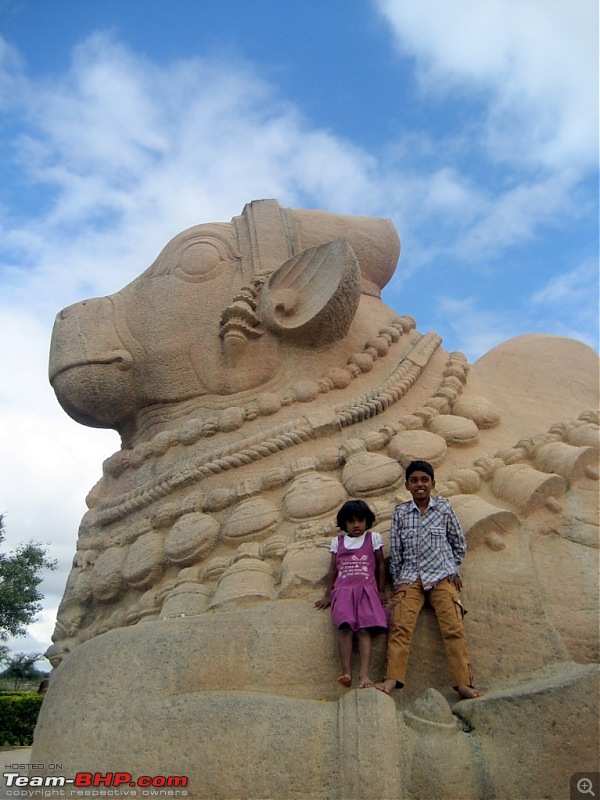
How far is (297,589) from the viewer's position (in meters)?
2.90

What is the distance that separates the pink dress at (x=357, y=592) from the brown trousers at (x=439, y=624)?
0.07 m

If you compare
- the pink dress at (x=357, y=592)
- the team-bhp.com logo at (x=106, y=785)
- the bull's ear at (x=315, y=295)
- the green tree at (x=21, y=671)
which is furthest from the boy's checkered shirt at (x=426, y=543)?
the green tree at (x=21, y=671)

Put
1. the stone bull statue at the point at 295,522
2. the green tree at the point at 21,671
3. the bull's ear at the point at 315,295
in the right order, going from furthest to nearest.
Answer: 1. the green tree at the point at 21,671
2. the bull's ear at the point at 315,295
3. the stone bull statue at the point at 295,522

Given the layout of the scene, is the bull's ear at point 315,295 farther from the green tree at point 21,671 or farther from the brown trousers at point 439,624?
the green tree at point 21,671

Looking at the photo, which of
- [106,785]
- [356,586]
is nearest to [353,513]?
[356,586]

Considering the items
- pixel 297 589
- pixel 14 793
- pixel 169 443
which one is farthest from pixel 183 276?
pixel 14 793

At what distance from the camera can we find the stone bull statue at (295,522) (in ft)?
7.47

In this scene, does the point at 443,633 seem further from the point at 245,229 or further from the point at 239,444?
the point at 245,229

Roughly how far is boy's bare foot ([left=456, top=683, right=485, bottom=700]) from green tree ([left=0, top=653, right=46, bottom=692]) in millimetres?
27715

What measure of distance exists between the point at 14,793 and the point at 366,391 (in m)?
2.50

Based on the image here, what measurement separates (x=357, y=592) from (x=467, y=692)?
51cm

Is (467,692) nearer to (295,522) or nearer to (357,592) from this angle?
(357,592)

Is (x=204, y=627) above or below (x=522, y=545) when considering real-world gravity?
below

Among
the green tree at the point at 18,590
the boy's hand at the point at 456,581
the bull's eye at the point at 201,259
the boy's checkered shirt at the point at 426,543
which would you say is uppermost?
the green tree at the point at 18,590
